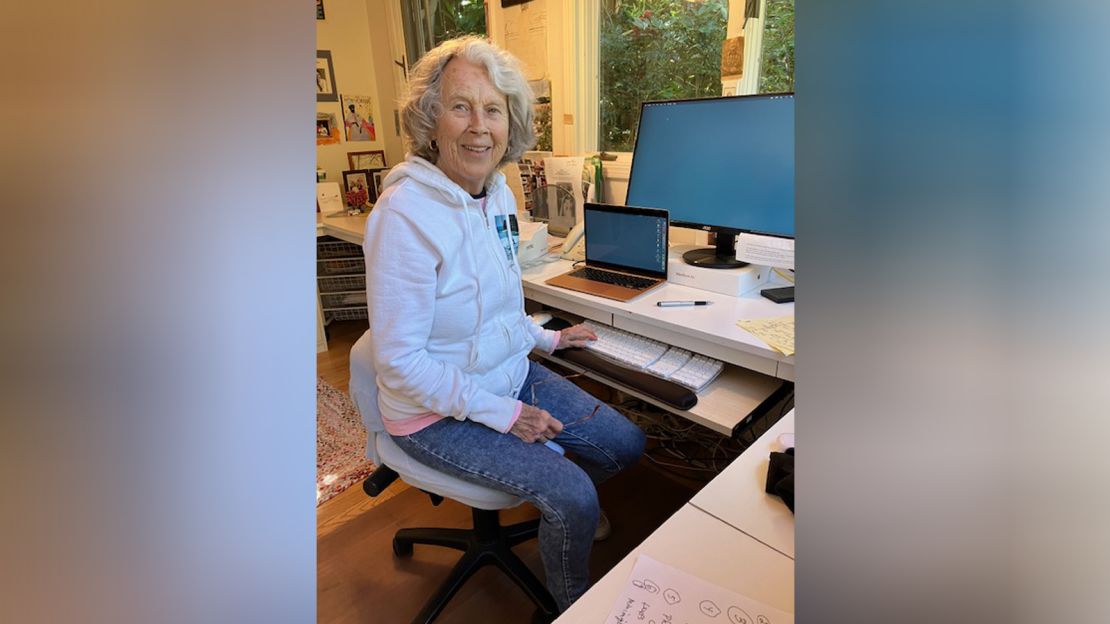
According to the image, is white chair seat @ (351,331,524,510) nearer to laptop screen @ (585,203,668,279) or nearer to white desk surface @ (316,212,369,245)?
laptop screen @ (585,203,668,279)

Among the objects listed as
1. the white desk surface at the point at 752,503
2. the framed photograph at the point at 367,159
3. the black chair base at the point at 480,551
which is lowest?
the black chair base at the point at 480,551

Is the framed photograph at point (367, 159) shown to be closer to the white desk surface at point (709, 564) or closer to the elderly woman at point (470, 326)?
the elderly woman at point (470, 326)

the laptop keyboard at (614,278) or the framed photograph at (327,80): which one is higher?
the framed photograph at (327,80)

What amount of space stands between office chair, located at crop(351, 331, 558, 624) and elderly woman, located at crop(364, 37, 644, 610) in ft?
0.12

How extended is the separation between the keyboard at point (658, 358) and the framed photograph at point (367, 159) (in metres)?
2.86

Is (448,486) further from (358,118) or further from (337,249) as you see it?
(358,118)

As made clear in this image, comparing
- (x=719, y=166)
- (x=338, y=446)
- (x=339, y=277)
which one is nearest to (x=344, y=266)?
(x=339, y=277)

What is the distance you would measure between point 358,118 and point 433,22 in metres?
0.81

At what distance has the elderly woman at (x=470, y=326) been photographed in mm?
1163

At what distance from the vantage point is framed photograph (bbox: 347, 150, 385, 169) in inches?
148

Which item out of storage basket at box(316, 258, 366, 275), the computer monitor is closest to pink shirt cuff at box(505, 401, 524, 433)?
the computer monitor

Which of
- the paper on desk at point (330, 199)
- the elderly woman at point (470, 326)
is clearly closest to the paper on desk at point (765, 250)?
the elderly woman at point (470, 326)

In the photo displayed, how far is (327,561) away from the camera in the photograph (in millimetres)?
1705
